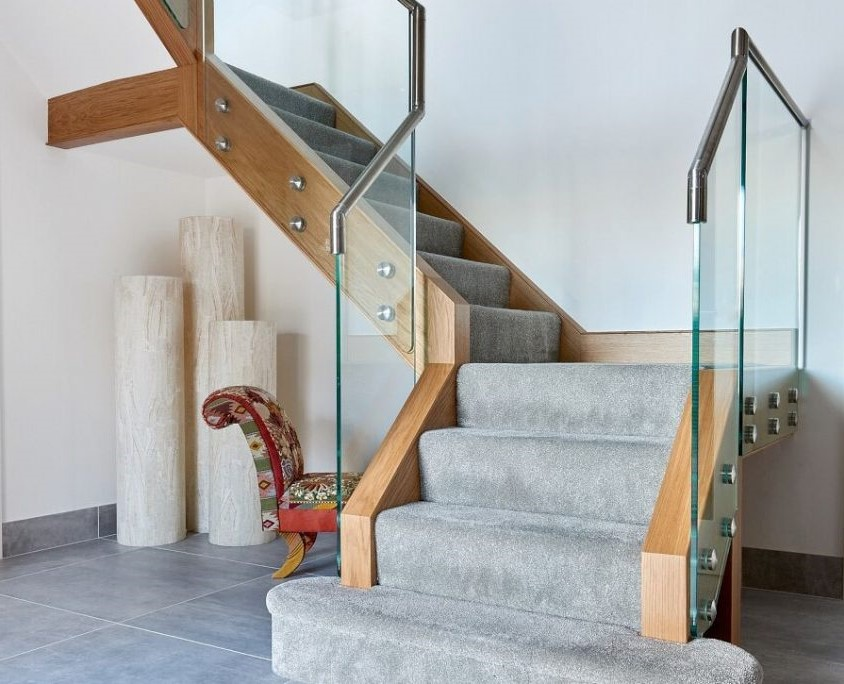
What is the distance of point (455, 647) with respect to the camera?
1892 mm

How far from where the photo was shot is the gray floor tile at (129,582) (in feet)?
9.57

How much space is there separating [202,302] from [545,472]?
2.34 metres

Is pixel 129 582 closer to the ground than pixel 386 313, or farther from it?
closer to the ground

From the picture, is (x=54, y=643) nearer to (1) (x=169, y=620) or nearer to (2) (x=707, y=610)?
(1) (x=169, y=620)

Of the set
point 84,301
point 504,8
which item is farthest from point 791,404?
point 84,301

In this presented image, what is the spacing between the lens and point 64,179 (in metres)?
3.91

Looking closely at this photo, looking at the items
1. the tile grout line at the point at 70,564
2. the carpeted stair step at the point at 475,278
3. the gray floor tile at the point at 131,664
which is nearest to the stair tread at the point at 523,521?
the gray floor tile at the point at 131,664

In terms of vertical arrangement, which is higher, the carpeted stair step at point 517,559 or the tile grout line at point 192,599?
the carpeted stair step at point 517,559

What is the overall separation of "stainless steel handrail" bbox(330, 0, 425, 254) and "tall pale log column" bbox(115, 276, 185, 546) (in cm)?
141

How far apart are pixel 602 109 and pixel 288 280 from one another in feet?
6.14

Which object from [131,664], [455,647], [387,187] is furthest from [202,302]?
[455,647]

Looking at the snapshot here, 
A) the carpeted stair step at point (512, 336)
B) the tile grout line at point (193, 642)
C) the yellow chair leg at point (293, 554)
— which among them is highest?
the carpeted stair step at point (512, 336)

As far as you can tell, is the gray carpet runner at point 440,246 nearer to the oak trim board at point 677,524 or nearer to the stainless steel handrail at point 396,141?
the stainless steel handrail at point 396,141

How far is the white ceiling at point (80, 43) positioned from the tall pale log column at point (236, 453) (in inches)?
37.1
